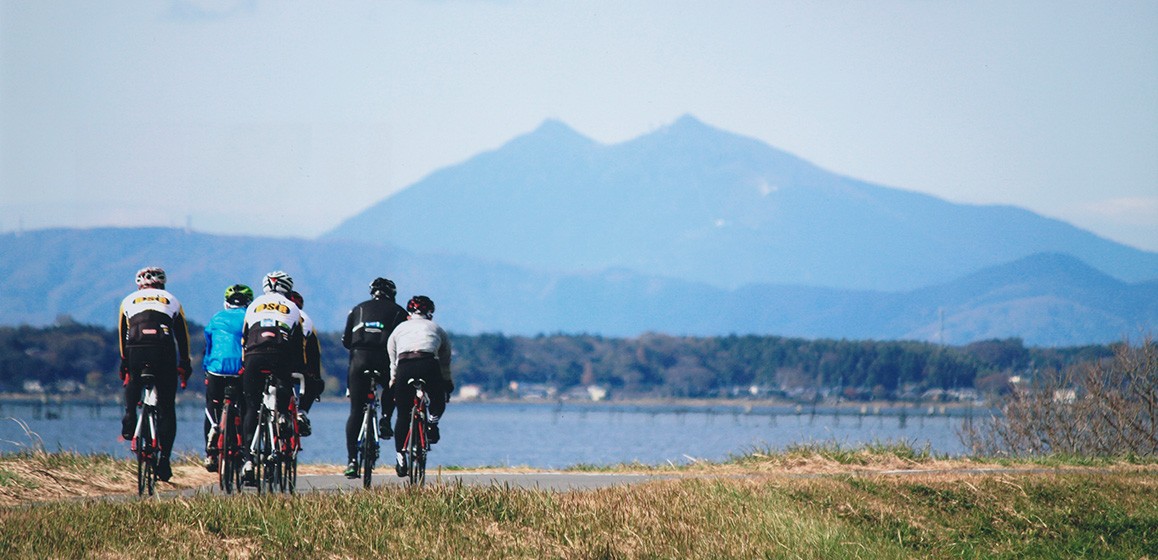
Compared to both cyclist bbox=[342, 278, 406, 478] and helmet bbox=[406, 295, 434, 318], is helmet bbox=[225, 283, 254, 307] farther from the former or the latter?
helmet bbox=[406, 295, 434, 318]

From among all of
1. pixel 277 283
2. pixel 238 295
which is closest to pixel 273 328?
pixel 277 283

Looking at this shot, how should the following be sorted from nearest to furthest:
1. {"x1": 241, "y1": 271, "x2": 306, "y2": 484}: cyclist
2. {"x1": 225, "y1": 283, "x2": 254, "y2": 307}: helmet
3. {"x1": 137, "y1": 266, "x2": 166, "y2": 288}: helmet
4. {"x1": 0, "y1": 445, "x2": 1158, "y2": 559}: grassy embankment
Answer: {"x1": 0, "y1": 445, "x2": 1158, "y2": 559}: grassy embankment, {"x1": 241, "y1": 271, "x2": 306, "y2": 484}: cyclist, {"x1": 137, "y1": 266, "x2": 166, "y2": 288}: helmet, {"x1": 225, "y1": 283, "x2": 254, "y2": 307}: helmet

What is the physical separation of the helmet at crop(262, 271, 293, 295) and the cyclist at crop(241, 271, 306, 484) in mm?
195

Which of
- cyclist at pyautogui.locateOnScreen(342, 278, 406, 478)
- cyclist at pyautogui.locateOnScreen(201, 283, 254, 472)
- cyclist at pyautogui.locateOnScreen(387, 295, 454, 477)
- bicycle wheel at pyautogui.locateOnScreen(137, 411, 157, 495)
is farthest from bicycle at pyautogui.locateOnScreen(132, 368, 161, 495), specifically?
cyclist at pyautogui.locateOnScreen(387, 295, 454, 477)

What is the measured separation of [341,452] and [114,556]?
9111 centimetres

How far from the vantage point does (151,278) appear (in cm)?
1583

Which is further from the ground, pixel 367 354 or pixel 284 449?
pixel 367 354

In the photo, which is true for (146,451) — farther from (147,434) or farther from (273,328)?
(273,328)

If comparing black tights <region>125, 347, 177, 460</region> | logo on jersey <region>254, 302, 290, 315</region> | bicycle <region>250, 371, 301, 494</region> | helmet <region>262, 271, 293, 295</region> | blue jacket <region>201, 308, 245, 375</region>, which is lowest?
bicycle <region>250, 371, 301, 494</region>

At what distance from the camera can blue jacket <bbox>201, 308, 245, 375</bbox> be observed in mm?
15992

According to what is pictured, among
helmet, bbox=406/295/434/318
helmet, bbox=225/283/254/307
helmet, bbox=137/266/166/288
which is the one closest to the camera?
helmet, bbox=137/266/166/288

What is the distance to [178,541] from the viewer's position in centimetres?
1280

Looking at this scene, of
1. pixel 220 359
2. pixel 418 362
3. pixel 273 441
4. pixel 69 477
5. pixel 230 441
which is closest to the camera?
pixel 273 441

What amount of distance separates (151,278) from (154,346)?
739mm
